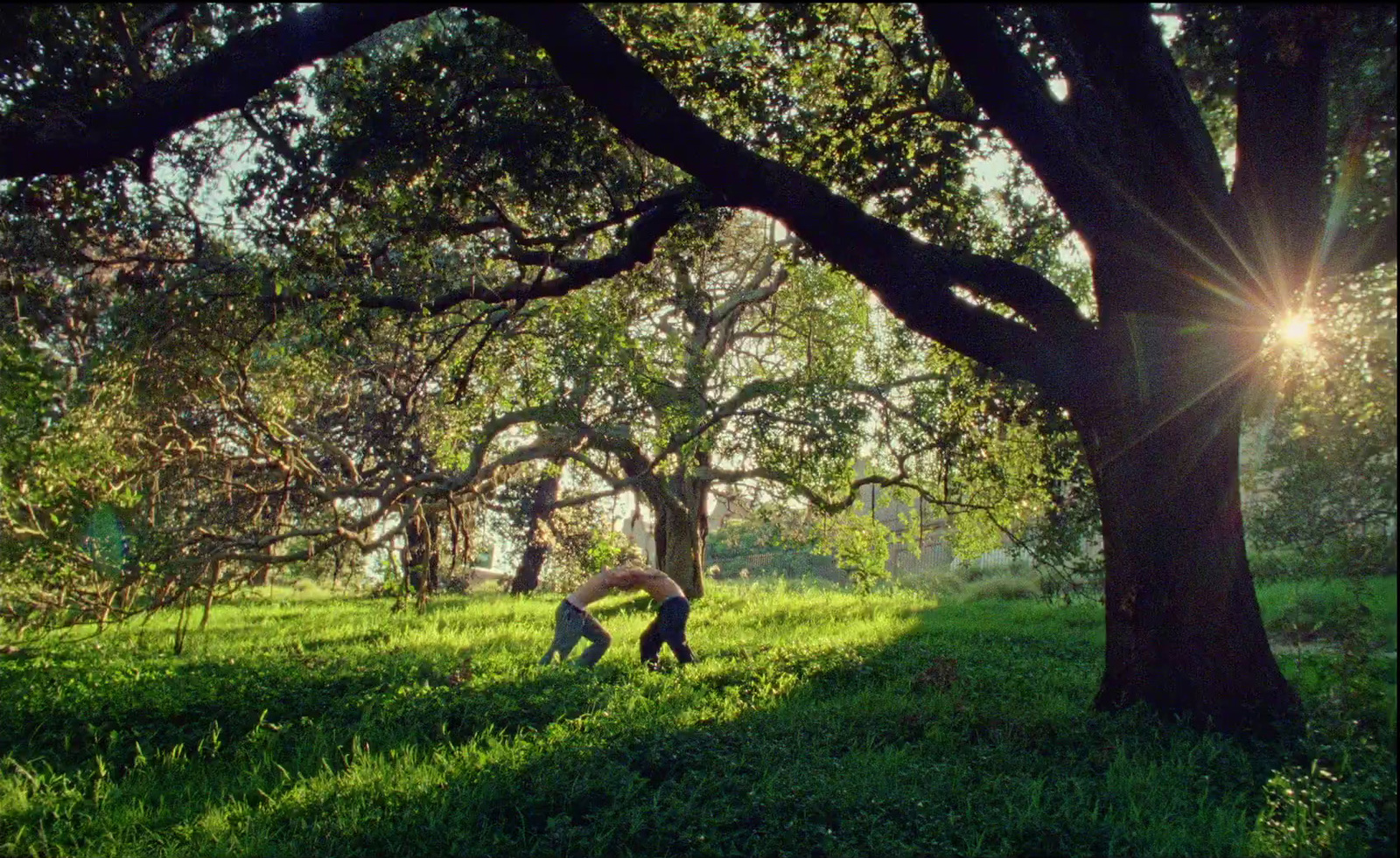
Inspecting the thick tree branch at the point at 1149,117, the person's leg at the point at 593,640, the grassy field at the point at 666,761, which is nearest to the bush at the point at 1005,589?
the grassy field at the point at 666,761

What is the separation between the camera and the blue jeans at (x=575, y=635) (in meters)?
10.1

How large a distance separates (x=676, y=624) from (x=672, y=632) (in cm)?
9

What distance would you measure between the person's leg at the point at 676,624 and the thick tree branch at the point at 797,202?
179 inches

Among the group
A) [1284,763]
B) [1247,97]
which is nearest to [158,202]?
[1247,97]

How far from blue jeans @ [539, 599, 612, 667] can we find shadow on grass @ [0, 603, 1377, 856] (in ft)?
2.23

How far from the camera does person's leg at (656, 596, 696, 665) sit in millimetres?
10070

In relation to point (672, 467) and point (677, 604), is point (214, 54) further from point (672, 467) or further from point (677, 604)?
point (672, 467)

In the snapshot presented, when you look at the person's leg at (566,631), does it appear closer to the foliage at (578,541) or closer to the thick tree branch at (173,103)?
the foliage at (578,541)

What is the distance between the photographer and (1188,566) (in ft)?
21.2

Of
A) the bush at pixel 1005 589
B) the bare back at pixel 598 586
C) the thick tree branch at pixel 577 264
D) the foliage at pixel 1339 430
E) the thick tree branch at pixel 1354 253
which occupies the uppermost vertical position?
the thick tree branch at pixel 577 264

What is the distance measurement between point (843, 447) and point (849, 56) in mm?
4015

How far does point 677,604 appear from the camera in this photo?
10.1m

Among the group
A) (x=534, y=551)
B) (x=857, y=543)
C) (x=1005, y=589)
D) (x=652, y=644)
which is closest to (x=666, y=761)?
(x=652, y=644)

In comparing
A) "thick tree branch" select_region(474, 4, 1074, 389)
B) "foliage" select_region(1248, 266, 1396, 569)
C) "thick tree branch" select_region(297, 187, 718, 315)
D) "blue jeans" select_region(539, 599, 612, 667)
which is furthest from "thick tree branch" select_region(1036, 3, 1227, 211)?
"blue jeans" select_region(539, 599, 612, 667)
